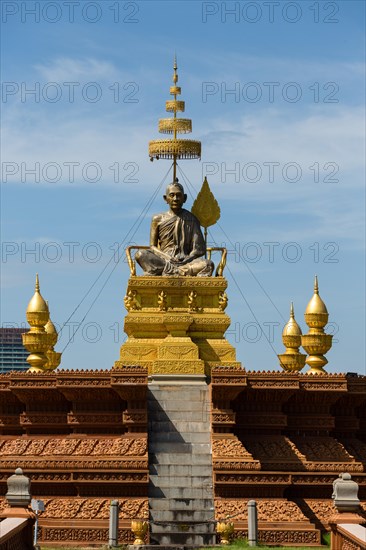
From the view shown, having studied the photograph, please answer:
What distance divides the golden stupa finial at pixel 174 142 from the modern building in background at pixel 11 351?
93015 millimetres

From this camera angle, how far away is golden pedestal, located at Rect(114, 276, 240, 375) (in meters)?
39.7

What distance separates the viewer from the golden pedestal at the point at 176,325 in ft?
130

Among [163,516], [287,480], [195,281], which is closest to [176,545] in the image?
[163,516]

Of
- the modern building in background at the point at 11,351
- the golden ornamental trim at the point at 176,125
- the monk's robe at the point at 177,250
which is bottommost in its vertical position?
the monk's robe at the point at 177,250

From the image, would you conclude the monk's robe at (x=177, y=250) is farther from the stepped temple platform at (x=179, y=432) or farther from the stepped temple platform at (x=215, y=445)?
the stepped temple platform at (x=215, y=445)

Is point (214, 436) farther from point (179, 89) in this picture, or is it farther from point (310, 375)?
point (179, 89)

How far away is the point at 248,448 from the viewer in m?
37.4

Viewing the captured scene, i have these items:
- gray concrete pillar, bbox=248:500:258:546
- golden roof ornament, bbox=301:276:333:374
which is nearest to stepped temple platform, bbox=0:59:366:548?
gray concrete pillar, bbox=248:500:258:546

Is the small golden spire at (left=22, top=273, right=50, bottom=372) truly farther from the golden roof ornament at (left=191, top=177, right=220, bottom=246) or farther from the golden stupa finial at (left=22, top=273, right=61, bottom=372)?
the golden roof ornament at (left=191, top=177, right=220, bottom=246)

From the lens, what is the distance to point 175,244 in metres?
42.8

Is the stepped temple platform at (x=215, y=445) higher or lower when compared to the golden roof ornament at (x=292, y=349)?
lower

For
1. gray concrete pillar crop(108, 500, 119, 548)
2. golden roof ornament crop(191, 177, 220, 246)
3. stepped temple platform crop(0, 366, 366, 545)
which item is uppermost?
golden roof ornament crop(191, 177, 220, 246)

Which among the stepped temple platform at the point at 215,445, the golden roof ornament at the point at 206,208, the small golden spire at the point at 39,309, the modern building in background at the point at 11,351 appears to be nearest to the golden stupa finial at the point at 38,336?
the small golden spire at the point at 39,309

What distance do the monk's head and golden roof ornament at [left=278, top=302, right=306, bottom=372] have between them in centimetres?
693
